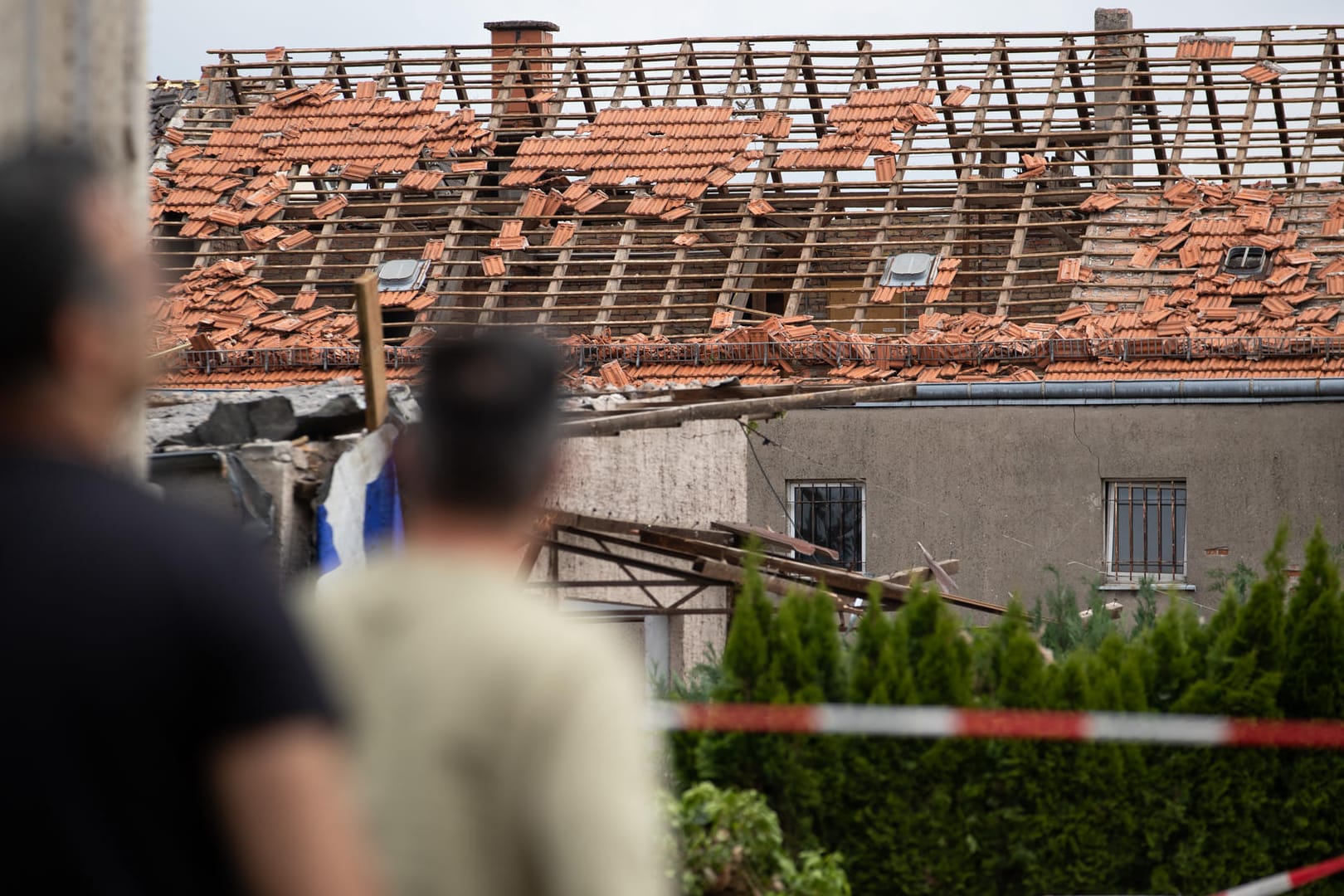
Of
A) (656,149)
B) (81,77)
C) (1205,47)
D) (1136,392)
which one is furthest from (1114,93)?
(81,77)

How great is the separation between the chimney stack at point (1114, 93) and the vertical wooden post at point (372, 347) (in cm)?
1548

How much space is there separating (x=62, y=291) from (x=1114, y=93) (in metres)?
21.9

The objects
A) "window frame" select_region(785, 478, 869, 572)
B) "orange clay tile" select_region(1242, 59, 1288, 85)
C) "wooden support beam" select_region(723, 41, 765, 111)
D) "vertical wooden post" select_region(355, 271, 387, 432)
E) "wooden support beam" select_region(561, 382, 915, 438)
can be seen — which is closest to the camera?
"vertical wooden post" select_region(355, 271, 387, 432)

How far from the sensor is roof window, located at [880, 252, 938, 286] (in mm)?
19031

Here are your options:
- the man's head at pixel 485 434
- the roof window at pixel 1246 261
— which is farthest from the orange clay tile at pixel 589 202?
the man's head at pixel 485 434

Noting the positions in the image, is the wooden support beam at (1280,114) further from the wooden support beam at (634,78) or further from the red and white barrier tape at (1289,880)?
the red and white barrier tape at (1289,880)

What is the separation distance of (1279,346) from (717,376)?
5.64 m

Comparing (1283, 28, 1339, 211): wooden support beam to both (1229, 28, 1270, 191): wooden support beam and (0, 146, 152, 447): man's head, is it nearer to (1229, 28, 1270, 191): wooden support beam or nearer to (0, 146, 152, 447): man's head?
(1229, 28, 1270, 191): wooden support beam

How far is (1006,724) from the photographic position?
21.7ft

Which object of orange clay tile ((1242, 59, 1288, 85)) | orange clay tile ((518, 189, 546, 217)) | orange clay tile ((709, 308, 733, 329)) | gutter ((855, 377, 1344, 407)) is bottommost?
gutter ((855, 377, 1344, 407))

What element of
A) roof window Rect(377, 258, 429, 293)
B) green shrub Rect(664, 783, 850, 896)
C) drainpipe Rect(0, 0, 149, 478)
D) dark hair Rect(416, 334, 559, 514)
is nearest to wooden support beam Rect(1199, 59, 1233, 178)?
roof window Rect(377, 258, 429, 293)

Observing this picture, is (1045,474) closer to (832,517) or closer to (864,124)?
(832,517)

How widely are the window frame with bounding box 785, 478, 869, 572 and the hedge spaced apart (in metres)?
11.3

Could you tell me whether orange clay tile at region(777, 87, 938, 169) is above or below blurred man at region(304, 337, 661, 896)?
above
